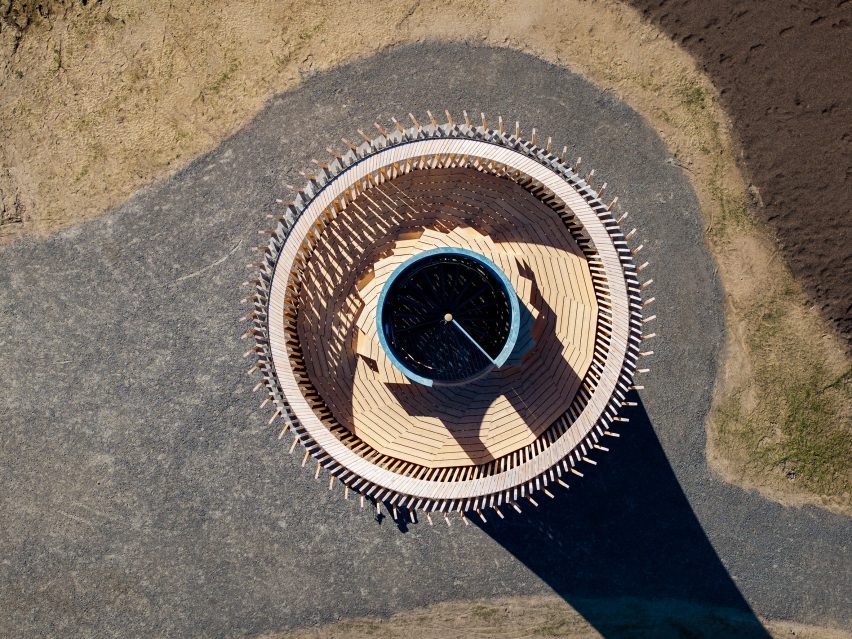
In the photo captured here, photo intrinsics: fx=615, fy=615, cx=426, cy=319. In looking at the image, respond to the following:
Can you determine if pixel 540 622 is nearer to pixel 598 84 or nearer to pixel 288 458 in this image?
pixel 288 458

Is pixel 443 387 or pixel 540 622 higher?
pixel 443 387

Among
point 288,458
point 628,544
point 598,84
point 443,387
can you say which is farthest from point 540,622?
point 598,84

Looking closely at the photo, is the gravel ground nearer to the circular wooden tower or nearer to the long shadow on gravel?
the long shadow on gravel

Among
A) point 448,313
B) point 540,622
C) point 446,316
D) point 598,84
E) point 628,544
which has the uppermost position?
point 598,84

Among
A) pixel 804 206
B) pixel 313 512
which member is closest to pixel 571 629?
pixel 313 512

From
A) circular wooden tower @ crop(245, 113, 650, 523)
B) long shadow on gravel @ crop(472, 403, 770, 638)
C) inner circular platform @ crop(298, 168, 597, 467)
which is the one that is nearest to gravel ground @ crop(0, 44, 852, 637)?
long shadow on gravel @ crop(472, 403, 770, 638)

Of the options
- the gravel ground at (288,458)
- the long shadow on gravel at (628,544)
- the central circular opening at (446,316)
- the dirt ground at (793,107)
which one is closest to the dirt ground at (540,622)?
the long shadow on gravel at (628,544)
